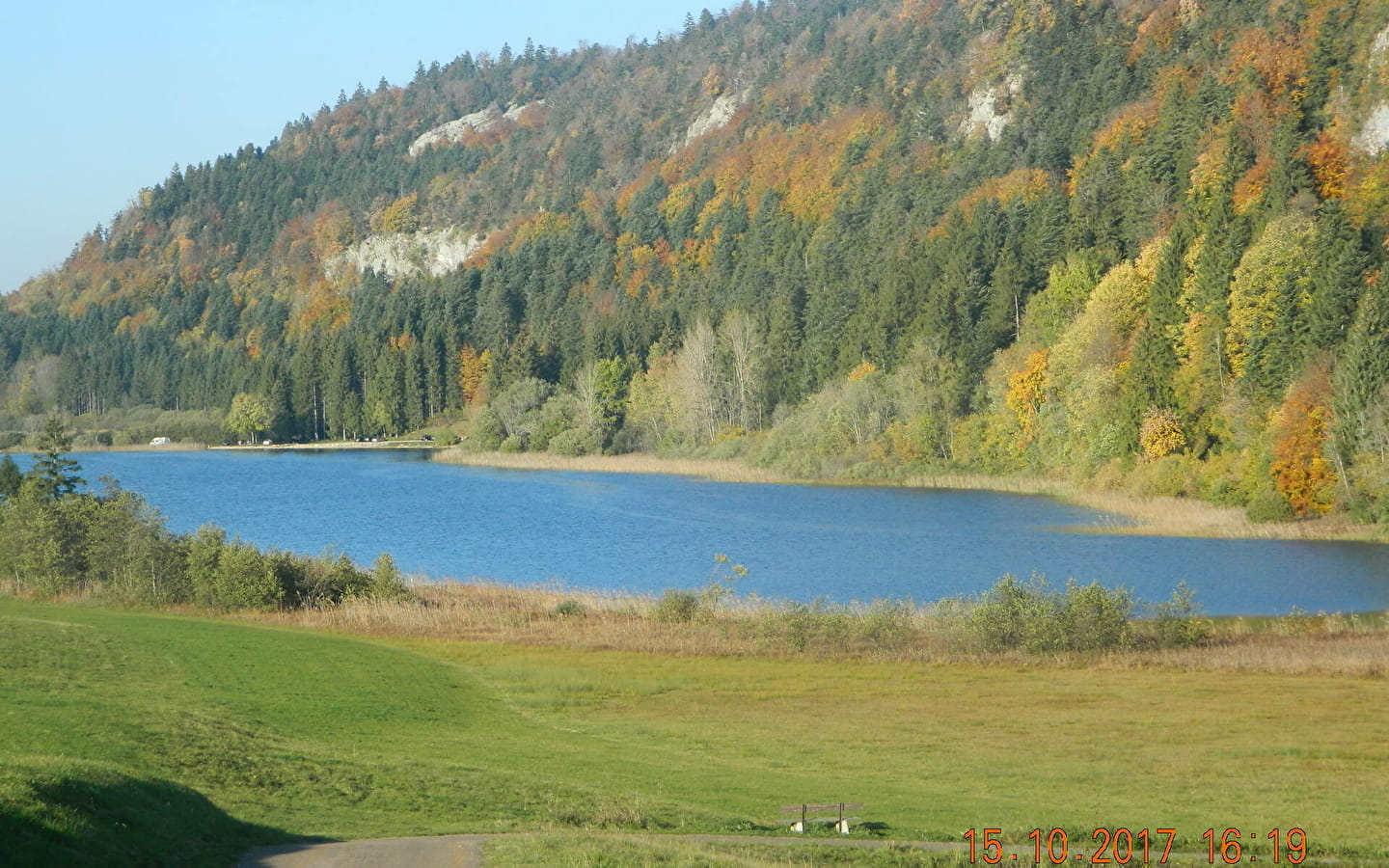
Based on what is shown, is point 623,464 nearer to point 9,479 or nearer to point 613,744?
point 9,479

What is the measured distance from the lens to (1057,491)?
82625mm

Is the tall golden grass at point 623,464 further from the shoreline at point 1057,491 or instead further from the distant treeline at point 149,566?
the distant treeline at point 149,566

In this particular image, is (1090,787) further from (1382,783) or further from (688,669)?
(688,669)

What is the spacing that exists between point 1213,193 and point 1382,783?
69465mm

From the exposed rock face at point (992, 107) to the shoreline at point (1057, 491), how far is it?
163 ft

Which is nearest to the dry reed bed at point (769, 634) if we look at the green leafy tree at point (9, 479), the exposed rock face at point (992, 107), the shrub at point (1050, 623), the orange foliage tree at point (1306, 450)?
the shrub at point (1050, 623)

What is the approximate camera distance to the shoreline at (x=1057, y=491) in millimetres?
60594

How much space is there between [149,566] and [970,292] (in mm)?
73032

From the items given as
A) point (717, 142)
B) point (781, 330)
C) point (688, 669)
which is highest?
point (717, 142)

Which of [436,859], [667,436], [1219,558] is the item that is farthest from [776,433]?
[436,859]

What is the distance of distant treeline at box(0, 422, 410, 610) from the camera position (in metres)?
43.2

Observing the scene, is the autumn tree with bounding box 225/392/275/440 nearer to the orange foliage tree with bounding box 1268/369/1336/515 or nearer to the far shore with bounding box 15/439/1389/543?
the far shore with bounding box 15/439/1389/543

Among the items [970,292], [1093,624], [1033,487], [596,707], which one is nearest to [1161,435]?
[1033,487]

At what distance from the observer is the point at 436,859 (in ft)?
47.3
